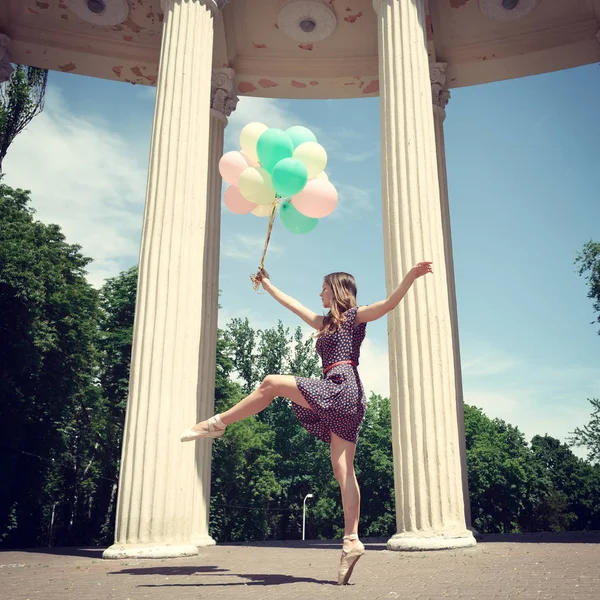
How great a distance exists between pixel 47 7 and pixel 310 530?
256 ft

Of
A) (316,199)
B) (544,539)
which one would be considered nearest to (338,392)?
(316,199)

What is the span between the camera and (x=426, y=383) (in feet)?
49.2

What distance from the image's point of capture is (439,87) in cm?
2655

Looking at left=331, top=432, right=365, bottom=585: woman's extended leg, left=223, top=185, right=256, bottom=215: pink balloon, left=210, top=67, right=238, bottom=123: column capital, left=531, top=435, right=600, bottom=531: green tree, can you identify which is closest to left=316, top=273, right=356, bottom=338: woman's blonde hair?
left=331, top=432, right=365, bottom=585: woman's extended leg

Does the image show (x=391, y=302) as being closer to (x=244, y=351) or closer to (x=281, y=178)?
(x=281, y=178)

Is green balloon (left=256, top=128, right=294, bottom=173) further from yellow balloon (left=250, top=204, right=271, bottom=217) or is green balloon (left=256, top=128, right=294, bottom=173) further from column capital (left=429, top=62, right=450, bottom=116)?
column capital (left=429, top=62, right=450, bottom=116)

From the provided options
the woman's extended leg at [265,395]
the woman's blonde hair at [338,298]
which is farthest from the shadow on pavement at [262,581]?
the woman's blonde hair at [338,298]

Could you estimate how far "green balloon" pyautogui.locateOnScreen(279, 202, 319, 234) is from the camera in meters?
11.7

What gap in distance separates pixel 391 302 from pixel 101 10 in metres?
22.5

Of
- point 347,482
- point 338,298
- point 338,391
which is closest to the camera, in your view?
point 347,482

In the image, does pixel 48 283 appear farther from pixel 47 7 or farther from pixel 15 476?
pixel 47 7

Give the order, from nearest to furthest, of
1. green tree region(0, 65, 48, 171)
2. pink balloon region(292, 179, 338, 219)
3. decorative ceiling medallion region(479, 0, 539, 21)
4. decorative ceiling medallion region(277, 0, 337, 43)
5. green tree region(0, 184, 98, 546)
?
pink balloon region(292, 179, 338, 219) → decorative ceiling medallion region(479, 0, 539, 21) → decorative ceiling medallion region(277, 0, 337, 43) → green tree region(0, 184, 98, 546) → green tree region(0, 65, 48, 171)

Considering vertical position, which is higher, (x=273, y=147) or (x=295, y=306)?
(x=273, y=147)

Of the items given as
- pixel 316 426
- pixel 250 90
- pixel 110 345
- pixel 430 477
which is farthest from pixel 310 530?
pixel 316 426
